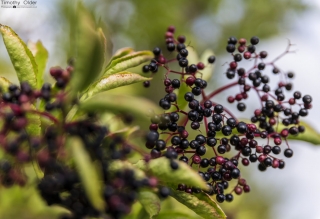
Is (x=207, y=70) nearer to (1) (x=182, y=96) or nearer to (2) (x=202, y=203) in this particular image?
(1) (x=182, y=96)

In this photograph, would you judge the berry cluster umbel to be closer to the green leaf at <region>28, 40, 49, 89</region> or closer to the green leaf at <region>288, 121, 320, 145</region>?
the green leaf at <region>288, 121, 320, 145</region>

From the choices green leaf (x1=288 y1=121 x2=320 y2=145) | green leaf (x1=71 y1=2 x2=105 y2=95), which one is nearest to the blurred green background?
green leaf (x1=288 y1=121 x2=320 y2=145)

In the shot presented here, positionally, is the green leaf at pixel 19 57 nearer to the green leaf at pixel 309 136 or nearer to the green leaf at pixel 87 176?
the green leaf at pixel 87 176

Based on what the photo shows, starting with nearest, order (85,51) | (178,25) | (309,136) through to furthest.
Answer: (85,51), (309,136), (178,25)

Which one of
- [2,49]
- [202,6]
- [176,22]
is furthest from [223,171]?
[202,6]

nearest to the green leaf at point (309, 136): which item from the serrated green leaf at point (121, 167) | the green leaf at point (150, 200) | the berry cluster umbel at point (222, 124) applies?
the berry cluster umbel at point (222, 124)

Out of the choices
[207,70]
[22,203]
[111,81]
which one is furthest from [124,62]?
[22,203]

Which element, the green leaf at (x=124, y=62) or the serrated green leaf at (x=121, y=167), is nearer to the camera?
the serrated green leaf at (x=121, y=167)
